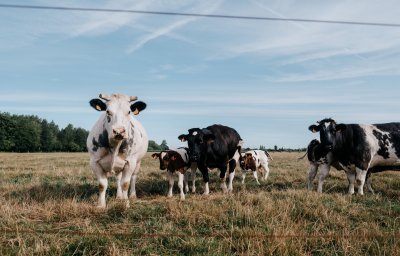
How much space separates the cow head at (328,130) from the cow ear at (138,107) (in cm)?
598

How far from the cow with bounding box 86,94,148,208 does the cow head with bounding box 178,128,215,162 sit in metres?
2.29

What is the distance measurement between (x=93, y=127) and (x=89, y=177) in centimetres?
579

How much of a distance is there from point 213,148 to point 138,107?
428cm

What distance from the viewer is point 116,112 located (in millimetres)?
8609

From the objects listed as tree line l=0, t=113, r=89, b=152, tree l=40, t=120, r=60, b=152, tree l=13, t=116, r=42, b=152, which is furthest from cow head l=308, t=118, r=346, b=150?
tree l=40, t=120, r=60, b=152

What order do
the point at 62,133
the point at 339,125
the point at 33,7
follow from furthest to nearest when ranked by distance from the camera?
the point at 62,133 < the point at 339,125 < the point at 33,7

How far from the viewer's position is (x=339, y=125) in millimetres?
12547

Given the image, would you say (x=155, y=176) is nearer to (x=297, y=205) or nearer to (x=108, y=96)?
(x=108, y=96)

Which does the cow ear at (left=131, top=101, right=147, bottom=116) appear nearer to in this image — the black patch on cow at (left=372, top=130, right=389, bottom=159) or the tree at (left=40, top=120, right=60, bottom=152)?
the black patch on cow at (left=372, top=130, right=389, bottom=159)

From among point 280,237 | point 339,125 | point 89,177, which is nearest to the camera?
point 280,237

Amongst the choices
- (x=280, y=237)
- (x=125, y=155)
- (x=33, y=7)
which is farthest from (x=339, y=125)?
(x=33, y=7)

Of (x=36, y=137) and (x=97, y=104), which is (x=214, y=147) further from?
(x=36, y=137)

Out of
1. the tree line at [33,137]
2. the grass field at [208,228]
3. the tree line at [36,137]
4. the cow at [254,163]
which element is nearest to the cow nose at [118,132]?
the grass field at [208,228]

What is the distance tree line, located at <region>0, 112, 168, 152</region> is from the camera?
10519 centimetres
